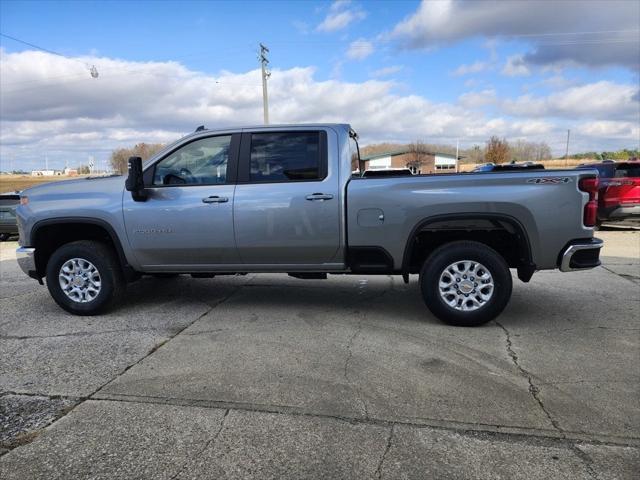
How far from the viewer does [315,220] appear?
16.8 ft

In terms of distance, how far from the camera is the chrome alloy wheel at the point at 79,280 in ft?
18.3

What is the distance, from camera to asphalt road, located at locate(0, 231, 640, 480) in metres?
2.78

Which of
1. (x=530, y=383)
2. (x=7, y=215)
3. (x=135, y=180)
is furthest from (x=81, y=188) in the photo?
(x=7, y=215)

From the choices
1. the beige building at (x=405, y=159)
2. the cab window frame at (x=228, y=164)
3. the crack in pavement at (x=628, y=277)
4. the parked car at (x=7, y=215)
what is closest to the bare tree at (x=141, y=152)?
the cab window frame at (x=228, y=164)

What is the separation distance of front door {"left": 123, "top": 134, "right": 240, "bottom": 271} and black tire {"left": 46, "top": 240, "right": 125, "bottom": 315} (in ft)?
1.18

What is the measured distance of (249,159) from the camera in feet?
17.5

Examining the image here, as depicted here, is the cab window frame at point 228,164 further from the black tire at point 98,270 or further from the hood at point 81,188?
the black tire at point 98,270

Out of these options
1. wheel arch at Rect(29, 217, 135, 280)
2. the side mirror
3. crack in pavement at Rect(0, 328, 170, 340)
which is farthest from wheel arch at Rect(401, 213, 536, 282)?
wheel arch at Rect(29, 217, 135, 280)

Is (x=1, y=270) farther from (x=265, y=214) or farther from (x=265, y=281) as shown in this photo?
(x=265, y=214)

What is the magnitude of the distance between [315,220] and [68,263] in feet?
9.26

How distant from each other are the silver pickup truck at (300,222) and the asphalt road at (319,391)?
0.53 m

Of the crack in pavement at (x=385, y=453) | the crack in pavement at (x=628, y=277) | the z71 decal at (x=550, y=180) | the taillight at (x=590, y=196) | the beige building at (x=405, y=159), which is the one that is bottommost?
the crack in pavement at (x=628, y=277)

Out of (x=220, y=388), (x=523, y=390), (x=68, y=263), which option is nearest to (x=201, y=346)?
(x=220, y=388)

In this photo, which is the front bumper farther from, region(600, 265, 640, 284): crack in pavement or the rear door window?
region(600, 265, 640, 284): crack in pavement
